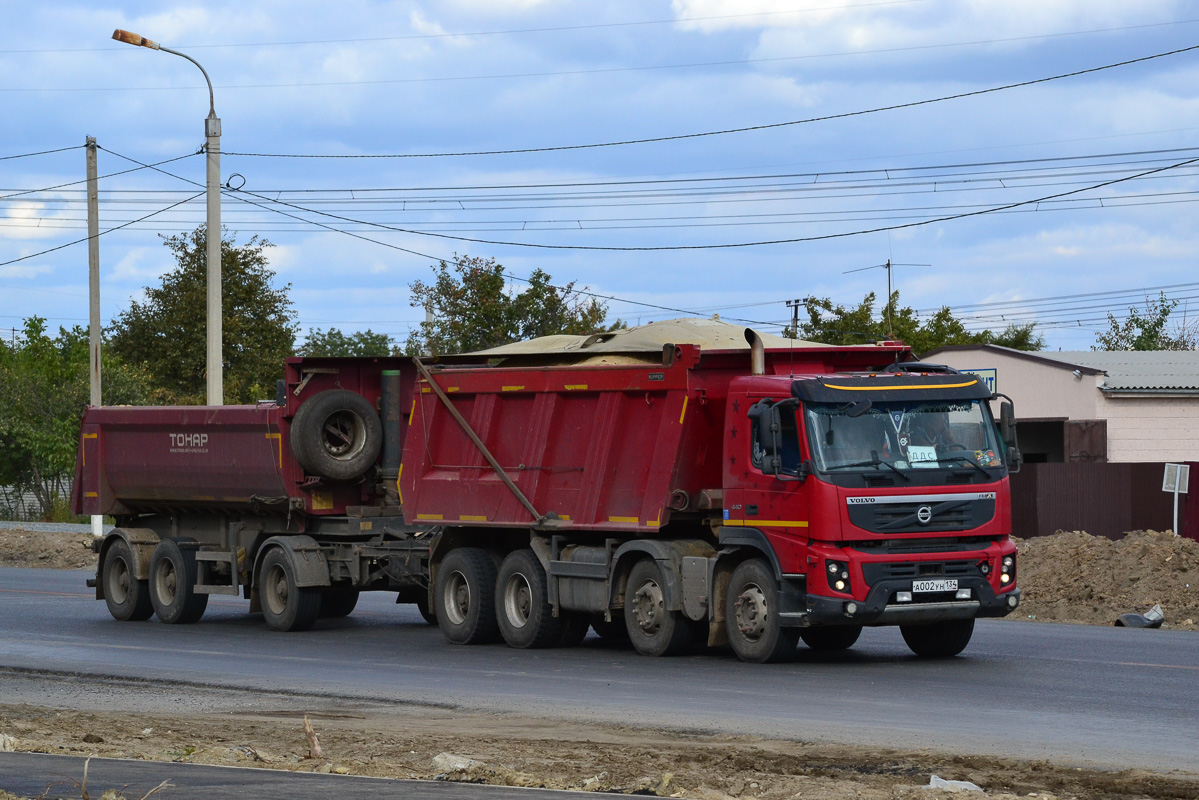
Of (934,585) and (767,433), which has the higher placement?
(767,433)

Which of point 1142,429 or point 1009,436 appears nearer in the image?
point 1009,436

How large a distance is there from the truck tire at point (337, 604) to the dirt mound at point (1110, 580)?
8562 mm

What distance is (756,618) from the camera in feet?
50.1

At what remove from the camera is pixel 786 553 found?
586 inches

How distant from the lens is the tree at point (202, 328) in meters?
57.7

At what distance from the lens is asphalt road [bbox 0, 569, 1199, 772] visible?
1112cm

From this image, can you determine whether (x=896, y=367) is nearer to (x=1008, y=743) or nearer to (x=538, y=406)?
(x=538, y=406)

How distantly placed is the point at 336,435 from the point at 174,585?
3367 mm

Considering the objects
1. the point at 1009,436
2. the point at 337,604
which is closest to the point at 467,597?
the point at 337,604

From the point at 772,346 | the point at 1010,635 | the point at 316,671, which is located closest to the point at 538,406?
the point at 772,346

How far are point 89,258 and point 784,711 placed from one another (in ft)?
95.4

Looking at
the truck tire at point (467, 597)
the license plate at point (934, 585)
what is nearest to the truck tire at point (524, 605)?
the truck tire at point (467, 597)

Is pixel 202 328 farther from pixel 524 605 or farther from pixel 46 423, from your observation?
pixel 524 605

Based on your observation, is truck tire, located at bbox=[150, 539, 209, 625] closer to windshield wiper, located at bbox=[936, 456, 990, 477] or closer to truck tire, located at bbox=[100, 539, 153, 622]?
truck tire, located at bbox=[100, 539, 153, 622]
